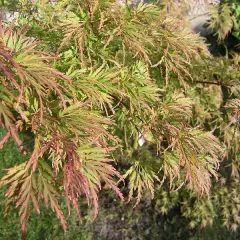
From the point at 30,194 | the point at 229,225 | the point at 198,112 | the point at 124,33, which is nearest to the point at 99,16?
the point at 124,33

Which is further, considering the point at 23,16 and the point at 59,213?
the point at 23,16

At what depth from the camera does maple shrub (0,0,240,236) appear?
126 cm

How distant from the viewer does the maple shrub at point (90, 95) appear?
1261 millimetres

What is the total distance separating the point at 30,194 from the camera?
128cm

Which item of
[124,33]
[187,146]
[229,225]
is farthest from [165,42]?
[229,225]

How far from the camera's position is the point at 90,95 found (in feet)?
5.12

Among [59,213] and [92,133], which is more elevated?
[92,133]

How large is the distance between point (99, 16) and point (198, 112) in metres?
1.09

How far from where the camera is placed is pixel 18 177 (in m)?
1.37

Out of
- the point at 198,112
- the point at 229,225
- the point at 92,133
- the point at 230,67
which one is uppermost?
the point at 92,133

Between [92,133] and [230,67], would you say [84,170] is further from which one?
[230,67]

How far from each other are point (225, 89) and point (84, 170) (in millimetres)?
1660

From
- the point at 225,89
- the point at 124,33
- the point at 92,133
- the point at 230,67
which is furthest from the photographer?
the point at 225,89

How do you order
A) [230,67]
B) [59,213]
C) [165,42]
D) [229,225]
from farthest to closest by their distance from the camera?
[229,225]
[230,67]
[165,42]
[59,213]
